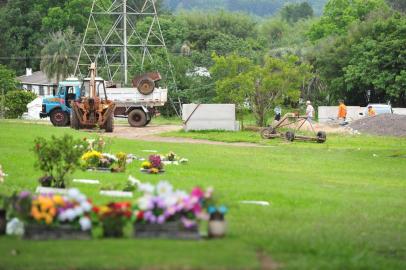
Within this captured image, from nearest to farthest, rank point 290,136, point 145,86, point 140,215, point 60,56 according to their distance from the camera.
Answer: point 140,215
point 290,136
point 145,86
point 60,56

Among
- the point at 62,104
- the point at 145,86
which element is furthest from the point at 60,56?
the point at 62,104

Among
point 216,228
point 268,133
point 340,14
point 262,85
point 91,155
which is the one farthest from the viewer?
point 340,14

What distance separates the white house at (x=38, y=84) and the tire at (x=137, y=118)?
1920 inches

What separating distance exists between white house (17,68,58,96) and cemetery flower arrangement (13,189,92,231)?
90.2 meters

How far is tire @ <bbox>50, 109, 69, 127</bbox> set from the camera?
174 ft

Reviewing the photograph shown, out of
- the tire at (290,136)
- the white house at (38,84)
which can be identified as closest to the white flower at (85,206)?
the tire at (290,136)

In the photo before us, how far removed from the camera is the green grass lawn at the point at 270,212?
1168cm

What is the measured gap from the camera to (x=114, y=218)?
42.1ft

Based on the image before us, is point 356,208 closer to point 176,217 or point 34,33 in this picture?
point 176,217

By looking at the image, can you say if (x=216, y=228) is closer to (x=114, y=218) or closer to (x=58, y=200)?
(x=114, y=218)

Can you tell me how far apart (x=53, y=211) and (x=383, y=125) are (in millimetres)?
40945

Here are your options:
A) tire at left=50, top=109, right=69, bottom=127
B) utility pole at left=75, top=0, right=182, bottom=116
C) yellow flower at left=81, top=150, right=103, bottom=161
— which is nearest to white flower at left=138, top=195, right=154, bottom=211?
yellow flower at left=81, top=150, right=103, bottom=161

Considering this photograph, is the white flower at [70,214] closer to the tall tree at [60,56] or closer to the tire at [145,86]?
the tire at [145,86]

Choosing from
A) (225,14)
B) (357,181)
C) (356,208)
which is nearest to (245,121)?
(357,181)
